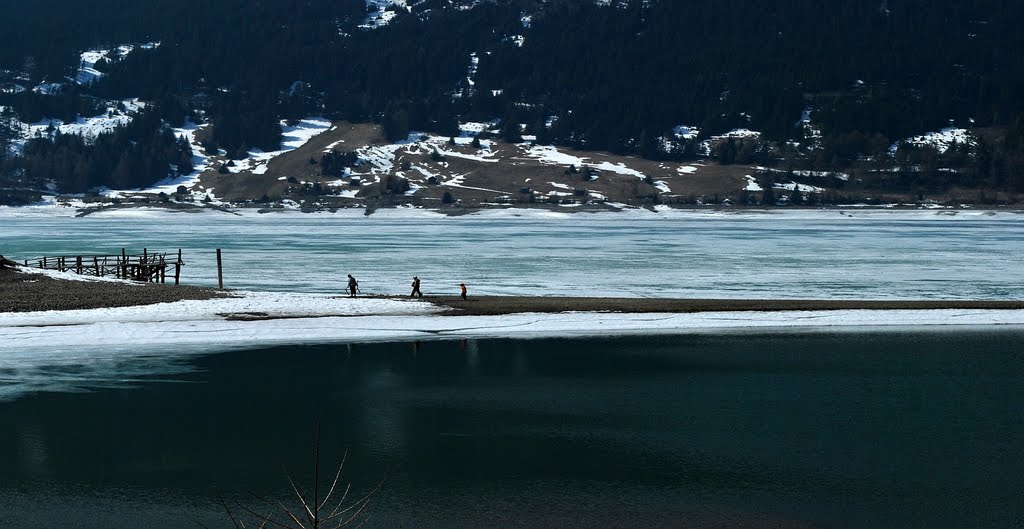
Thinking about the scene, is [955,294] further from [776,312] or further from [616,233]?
[616,233]

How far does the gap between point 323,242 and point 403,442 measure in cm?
9226

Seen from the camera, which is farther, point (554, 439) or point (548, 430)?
point (548, 430)

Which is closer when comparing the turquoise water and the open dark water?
the open dark water

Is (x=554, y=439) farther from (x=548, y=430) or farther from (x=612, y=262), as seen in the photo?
(x=612, y=262)

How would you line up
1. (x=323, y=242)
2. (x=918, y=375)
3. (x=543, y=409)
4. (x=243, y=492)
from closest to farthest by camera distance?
(x=243, y=492), (x=543, y=409), (x=918, y=375), (x=323, y=242)

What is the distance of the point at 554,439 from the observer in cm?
2664

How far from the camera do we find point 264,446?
25.8m

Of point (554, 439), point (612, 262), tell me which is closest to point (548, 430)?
point (554, 439)

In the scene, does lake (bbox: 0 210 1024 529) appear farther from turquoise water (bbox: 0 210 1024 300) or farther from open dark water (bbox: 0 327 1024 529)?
turquoise water (bbox: 0 210 1024 300)

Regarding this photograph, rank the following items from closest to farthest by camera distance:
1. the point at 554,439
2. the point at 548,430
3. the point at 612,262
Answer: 1. the point at 554,439
2. the point at 548,430
3. the point at 612,262

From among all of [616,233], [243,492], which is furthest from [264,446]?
[616,233]

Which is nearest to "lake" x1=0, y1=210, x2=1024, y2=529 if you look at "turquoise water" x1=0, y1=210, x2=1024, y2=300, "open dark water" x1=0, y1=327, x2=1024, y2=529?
"open dark water" x1=0, y1=327, x2=1024, y2=529

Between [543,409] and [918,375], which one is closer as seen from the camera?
[543,409]

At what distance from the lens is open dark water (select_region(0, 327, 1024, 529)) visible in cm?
2094
